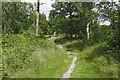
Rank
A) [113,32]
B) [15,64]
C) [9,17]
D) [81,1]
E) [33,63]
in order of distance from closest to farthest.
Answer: [15,64], [33,63], [113,32], [81,1], [9,17]

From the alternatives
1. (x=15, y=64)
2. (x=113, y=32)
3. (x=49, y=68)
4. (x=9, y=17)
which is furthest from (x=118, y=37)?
(x=9, y=17)

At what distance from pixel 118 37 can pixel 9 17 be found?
109ft

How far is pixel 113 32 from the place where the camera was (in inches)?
373

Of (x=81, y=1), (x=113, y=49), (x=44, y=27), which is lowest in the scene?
(x=44, y=27)

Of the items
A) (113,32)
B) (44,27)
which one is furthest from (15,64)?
(44,27)

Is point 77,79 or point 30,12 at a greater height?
point 30,12

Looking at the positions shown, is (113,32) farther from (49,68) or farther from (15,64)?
(15,64)

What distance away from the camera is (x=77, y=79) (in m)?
6.76

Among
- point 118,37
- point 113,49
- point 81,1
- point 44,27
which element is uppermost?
point 81,1

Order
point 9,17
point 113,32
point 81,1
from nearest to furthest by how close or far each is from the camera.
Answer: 1. point 113,32
2. point 81,1
3. point 9,17

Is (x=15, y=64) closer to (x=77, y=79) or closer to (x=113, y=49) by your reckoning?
(x=77, y=79)

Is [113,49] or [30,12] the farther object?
[30,12]

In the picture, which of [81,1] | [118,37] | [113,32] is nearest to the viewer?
[118,37]

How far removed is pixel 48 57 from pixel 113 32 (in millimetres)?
6036
